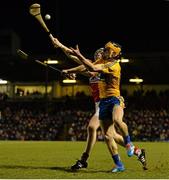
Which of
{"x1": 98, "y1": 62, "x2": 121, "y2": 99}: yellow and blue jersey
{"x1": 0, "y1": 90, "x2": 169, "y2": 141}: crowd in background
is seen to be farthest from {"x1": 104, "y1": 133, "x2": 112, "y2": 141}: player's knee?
{"x1": 0, "y1": 90, "x2": 169, "y2": 141}: crowd in background

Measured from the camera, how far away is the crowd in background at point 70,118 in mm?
39812

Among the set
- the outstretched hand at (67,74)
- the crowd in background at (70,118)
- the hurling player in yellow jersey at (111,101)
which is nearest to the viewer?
the hurling player in yellow jersey at (111,101)

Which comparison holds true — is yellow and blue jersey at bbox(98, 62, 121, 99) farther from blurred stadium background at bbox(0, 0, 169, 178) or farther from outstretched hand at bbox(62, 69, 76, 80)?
blurred stadium background at bbox(0, 0, 169, 178)

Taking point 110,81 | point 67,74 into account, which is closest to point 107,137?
point 110,81

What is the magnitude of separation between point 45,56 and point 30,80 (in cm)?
1075

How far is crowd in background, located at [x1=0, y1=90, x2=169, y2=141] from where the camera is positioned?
3981cm

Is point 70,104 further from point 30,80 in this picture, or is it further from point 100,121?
point 100,121

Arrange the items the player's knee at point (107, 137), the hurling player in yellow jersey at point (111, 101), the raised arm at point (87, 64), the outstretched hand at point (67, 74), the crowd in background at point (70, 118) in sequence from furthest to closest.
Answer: the crowd in background at point (70, 118) → the outstretched hand at point (67, 74) → the player's knee at point (107, 137) → the hurling player in yellow jersey at point (111, 101) → the raised arm at point (87, 64)

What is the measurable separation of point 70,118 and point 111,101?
31.3 meters

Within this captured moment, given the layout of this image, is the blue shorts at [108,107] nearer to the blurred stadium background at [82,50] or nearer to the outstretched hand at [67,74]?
the outstretched hand at [67,74]

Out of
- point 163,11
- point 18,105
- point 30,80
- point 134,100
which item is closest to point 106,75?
point 163,11

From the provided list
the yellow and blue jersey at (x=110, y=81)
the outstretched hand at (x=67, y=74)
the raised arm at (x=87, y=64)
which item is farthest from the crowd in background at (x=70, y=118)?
the raised arm at (x=87, y=64)

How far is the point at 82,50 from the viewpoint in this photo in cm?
4438

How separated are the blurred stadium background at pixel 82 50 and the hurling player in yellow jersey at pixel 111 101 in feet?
87.1
